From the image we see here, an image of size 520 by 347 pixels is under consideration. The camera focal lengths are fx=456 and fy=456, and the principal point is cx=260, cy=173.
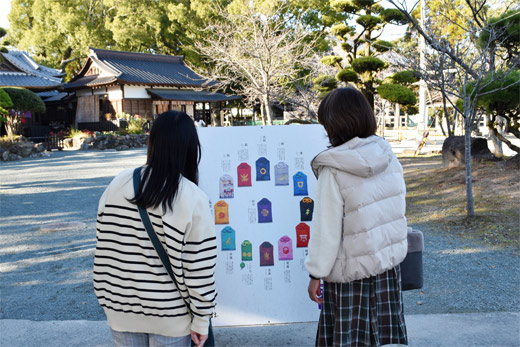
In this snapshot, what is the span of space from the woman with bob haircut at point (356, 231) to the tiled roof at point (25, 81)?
2599cm

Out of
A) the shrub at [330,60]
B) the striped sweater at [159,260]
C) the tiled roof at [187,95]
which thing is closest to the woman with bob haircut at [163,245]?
the striped sweater at [159,260]

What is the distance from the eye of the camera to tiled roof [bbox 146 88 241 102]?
90.7 ft

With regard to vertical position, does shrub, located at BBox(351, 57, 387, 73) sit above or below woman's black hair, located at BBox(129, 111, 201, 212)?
above

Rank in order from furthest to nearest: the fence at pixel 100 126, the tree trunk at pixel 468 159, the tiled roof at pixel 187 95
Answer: the tiled roof at pixel 187 95
the fence at pixel 100 126
the tree trunk at pixel 468 159

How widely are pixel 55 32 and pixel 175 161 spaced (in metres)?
34.1

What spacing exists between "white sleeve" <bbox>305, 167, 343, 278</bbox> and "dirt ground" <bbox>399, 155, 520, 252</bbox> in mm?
3927

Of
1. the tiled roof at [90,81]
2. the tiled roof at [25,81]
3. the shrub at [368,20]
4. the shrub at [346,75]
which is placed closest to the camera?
the shrub at [346,75]

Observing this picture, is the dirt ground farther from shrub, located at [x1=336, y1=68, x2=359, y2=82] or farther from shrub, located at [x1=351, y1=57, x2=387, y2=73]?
shrub, located at [x1=336, y1=68, x2=359, y2=82]

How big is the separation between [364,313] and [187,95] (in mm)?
Answer: 28198

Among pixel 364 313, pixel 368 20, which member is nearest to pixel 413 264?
pixel 364 313

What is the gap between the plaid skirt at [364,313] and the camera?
183 cm

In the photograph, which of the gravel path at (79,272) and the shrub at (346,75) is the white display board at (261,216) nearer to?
the gravel path at (79,272)

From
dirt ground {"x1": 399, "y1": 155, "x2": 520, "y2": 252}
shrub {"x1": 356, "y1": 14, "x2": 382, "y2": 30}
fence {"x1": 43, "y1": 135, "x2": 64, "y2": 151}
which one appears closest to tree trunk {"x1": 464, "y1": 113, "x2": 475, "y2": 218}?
dirt ground {"x1": 399, "y1": 155, "x2": 520, "y2": 252}

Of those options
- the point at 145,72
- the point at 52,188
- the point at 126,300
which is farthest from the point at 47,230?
the point at 145,72
